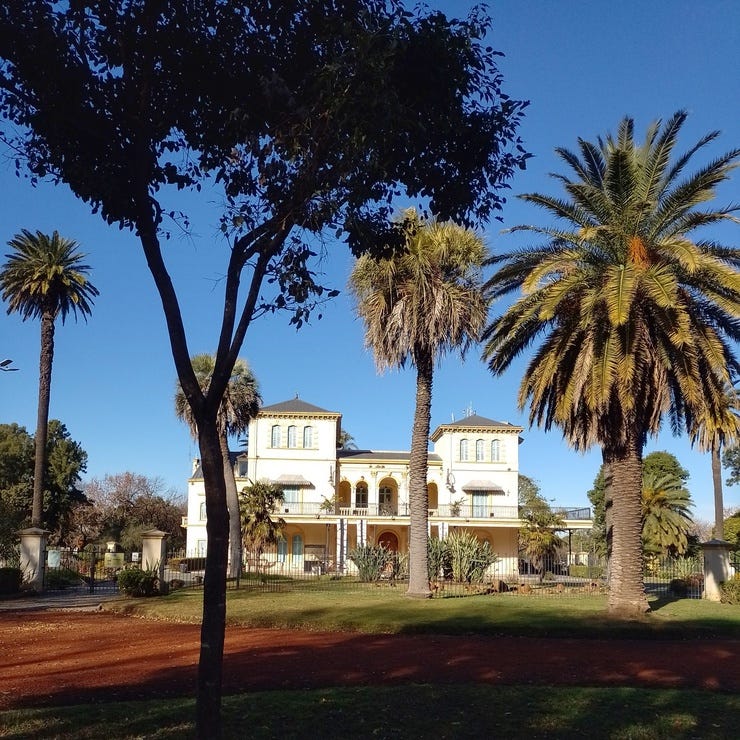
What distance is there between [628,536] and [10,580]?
20.6 metres

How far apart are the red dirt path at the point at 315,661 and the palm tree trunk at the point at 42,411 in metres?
16.4

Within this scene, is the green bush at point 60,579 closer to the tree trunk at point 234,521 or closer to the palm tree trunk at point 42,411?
the palm tree trunk at point 42,411

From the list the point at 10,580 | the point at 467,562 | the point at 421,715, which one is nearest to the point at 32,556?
the point at 10,580

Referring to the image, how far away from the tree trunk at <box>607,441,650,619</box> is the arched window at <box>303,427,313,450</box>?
119 ft

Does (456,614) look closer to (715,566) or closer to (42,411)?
(715,566)

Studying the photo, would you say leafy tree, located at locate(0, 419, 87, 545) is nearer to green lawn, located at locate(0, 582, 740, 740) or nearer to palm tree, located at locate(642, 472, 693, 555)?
palm tree, located at locate(642, 472, 693, 555)

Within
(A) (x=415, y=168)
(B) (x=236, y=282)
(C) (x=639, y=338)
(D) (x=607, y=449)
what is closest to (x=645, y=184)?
(C) (x=639, y=338)

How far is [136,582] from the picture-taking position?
2647cm

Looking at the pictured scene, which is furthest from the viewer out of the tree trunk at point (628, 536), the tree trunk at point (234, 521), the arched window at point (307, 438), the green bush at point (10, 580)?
the arched window at point (307, 438)

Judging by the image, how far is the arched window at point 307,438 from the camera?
5594 centimetres

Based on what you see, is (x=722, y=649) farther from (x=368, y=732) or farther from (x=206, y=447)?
(x=206, y=447)

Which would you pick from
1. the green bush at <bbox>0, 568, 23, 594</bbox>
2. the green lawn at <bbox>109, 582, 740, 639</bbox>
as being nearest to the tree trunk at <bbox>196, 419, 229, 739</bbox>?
the green lawn at <bbox>109, 582, 740, 639</bbox>

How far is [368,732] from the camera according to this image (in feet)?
27.0

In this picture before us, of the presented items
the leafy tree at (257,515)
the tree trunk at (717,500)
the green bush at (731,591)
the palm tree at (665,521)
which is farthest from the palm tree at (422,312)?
the palm tree at (665,521)
